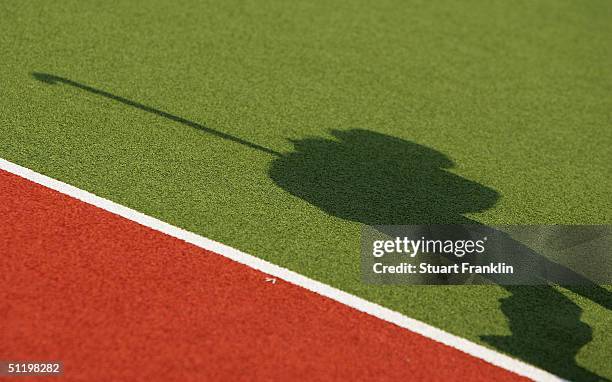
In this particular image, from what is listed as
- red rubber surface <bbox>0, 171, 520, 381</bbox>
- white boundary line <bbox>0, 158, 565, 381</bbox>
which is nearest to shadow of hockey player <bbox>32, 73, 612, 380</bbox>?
white boundary line <bbox>0, 158, 565, 381</bbox>

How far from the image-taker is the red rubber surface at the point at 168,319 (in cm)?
418

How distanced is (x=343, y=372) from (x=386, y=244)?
1.31 m

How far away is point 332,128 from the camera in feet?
21.9

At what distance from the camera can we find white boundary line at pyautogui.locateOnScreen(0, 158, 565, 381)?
4492 mm

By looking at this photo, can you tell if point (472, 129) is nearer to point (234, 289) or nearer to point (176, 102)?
point (176, 102)

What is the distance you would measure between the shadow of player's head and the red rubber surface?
1.08 meters

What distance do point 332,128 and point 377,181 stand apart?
86cm

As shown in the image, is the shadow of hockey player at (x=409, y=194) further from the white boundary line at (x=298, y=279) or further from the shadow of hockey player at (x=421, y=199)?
the white boundary line at (x=298, y=279)

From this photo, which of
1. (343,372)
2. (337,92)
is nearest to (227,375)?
(343,372)

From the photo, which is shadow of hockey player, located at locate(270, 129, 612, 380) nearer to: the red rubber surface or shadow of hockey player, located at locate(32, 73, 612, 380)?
shadow of hockey player, located at locate(32, 73, 612, 380)

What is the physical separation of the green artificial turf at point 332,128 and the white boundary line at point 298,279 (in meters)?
0.08

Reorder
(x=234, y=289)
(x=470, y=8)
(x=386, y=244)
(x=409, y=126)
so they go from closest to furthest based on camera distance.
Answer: (x=234, y=289) → (x=386, y=244) → (x=409, y=126) → (x=470, y=8)

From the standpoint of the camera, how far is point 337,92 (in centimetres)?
728

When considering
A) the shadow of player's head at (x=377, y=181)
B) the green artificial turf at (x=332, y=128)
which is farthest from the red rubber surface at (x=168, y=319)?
the shadow of player's head at (x=377, y=181)
